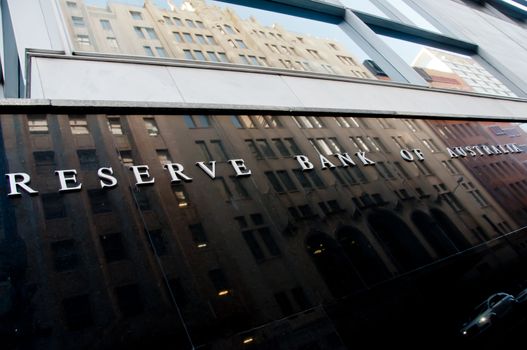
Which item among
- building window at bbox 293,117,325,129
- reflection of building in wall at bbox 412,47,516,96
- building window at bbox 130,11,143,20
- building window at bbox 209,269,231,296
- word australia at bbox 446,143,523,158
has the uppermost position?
building window at bbox 130,11,143,20

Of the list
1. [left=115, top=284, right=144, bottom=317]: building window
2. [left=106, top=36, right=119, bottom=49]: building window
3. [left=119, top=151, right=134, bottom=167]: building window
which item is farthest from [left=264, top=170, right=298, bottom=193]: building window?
[left=106, top=36, right=119, bottom=49]: building window

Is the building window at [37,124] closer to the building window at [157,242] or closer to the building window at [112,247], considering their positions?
the building window at [112,247]

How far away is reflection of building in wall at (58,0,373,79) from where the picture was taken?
7613mm

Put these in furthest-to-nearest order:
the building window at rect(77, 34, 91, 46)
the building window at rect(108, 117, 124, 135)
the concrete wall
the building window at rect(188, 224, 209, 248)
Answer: the building window at rect(77, 34, 91, 46)
the concrete wall
the building window at rect(108, 117, 124, 135)
the building window at rect(188, 224, 209, 248)

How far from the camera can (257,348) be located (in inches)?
164

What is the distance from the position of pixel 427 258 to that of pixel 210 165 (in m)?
4.20

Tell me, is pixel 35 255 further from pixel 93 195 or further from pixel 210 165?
pixel 210 165

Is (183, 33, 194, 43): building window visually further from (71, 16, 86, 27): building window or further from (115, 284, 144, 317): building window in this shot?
(115, 284, 144, 317): building window

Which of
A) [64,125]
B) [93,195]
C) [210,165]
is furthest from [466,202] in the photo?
[64,125]

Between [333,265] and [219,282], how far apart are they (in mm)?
1842

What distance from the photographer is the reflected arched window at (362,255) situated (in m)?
5.57

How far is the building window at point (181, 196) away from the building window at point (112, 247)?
1032 mm

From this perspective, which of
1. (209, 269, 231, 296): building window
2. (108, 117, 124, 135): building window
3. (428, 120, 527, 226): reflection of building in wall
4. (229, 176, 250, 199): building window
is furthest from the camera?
(428, 120, 527, 226): reflection of building in wall

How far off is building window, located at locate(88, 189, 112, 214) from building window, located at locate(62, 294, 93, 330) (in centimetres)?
116
